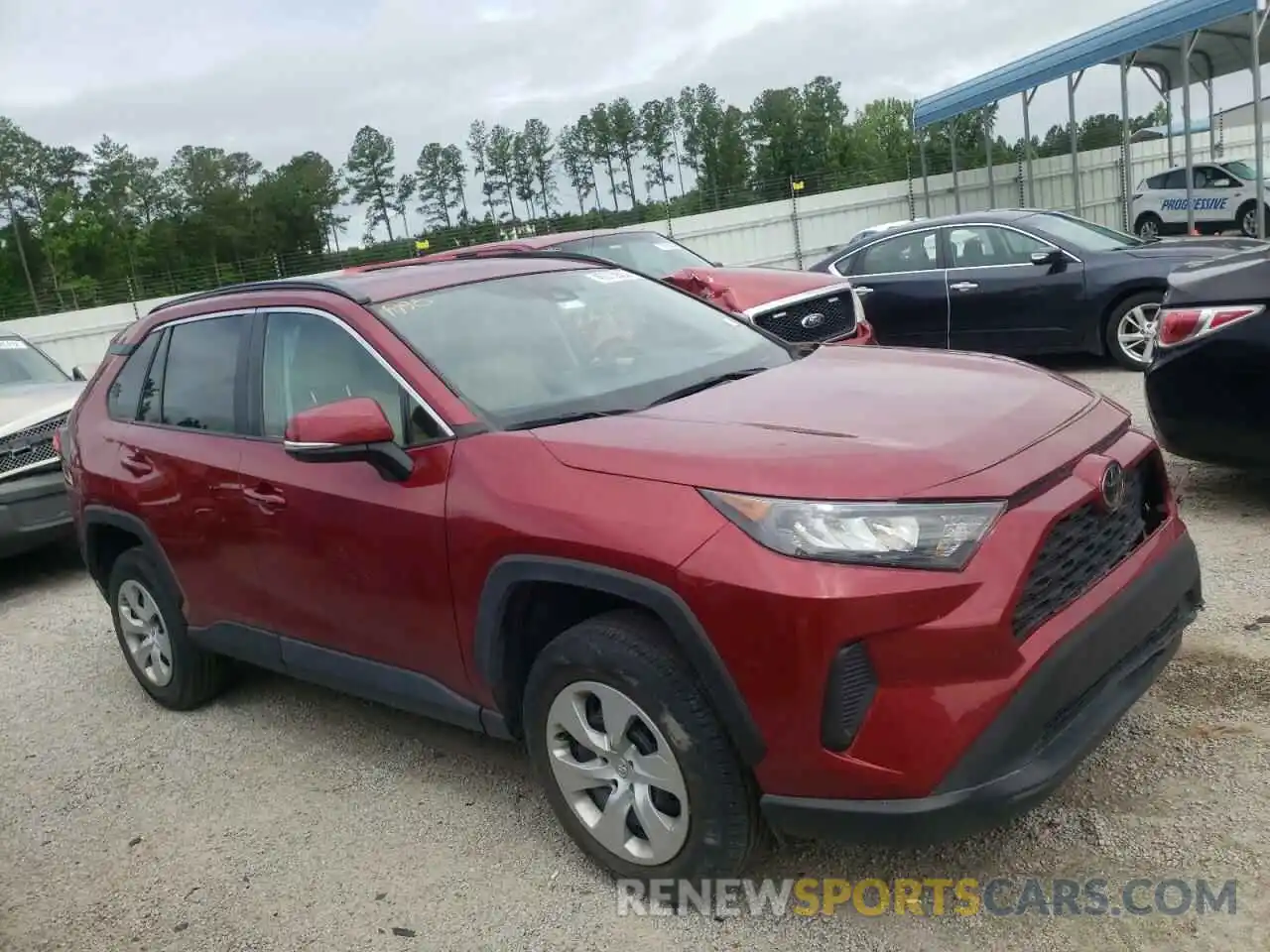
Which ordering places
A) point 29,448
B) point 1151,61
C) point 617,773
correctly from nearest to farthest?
point 617,773, point 29,448, point 1151,61

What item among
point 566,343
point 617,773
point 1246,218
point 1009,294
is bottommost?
point 1246,218

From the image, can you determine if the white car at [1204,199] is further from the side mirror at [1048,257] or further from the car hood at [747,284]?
the car hood at [747,284]

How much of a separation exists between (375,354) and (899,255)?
313 inches

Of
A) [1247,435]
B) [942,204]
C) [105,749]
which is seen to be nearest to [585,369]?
[105,749]

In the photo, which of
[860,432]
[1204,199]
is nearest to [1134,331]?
[860,432]

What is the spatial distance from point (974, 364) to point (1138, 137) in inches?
1095

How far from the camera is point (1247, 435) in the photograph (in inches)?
197

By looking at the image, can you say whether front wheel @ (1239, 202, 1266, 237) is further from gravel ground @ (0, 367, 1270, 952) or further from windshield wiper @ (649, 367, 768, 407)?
windshield wiper @ (649, 367, 768, 407)

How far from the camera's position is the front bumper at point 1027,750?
8.21ft

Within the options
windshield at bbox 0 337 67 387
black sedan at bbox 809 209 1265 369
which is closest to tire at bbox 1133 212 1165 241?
black sedan at bbox 809 209 1265 369

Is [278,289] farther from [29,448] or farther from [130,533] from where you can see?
[29,448]

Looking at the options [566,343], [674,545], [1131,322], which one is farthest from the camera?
[1131,322]

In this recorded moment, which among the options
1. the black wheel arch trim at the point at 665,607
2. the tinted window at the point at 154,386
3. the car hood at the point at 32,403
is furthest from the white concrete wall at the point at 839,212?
the black wheel arch trim at the point at 665,607

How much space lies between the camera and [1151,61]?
18891mm
